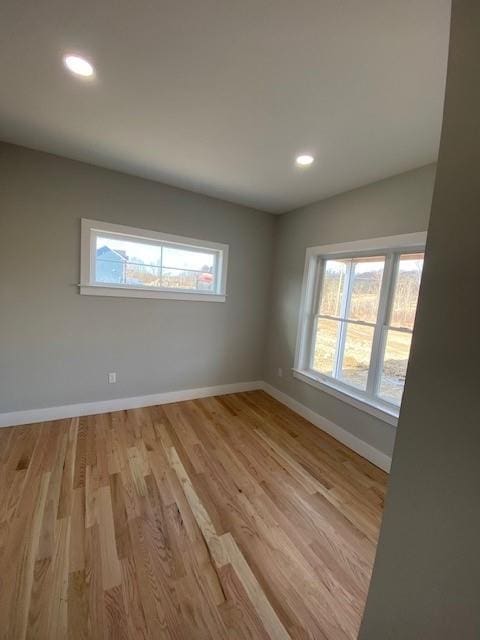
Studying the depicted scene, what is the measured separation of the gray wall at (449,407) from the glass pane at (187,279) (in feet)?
9.07

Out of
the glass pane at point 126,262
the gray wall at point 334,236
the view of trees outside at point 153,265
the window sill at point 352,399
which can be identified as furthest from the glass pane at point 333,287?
the glass pane at point 126,262

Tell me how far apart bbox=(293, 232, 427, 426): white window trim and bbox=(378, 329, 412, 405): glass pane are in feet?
0.32

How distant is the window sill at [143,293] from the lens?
2.70 m

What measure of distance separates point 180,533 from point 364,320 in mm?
2346

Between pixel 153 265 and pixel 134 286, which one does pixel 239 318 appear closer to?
pixel 153 265

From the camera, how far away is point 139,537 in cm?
152

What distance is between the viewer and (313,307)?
329cm

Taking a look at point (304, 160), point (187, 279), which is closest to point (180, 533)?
point (187, 279)

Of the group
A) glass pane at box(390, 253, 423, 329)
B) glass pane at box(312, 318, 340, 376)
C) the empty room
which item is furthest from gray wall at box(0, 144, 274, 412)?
glass pane at box(390, 253, 423, 329)

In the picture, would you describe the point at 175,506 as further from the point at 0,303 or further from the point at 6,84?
the point at 6,84

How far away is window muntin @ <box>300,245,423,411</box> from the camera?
2.36 meters

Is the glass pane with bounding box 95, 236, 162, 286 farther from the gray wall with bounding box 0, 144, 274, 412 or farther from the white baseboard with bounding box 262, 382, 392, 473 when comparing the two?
the white baseboard with bounding box 262, 382, 392, 473

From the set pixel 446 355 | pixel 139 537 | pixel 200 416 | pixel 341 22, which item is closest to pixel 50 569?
pixel 139 537

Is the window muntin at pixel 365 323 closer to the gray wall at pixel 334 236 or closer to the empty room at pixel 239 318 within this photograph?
the empty room at pixel 239 318
